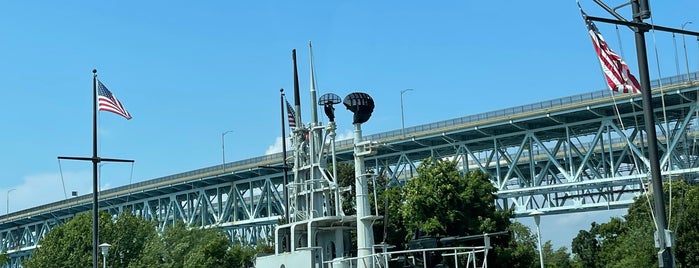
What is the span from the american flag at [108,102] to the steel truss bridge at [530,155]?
3001cm

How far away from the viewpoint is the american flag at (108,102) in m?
33.1

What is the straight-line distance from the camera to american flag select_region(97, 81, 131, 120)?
33.1 m

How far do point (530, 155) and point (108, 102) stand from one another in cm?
5945

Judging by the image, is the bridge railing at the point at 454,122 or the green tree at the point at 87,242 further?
the bridge railing at the point at 454,122

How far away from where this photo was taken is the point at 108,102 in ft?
109

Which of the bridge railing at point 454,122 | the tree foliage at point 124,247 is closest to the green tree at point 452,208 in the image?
the bridge railing at point 454,122

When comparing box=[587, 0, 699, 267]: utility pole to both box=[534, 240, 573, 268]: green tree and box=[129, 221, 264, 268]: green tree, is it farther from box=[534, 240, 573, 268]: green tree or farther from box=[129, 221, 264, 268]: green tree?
box=[534, 240, 573, 268]: green tree

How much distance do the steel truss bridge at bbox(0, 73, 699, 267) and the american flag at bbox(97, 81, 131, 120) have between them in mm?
30013

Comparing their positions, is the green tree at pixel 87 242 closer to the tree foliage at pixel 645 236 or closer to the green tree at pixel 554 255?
the tree foliage at pixel 645 236

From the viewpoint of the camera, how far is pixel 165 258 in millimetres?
61875

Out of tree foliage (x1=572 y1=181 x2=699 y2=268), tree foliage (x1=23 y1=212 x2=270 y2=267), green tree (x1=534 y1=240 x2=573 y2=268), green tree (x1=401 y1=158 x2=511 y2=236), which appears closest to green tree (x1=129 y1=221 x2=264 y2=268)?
tree foliage (x1=23 y1=212 x2=270 y2=267)

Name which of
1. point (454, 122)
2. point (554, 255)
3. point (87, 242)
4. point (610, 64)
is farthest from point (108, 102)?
point (554, 255)

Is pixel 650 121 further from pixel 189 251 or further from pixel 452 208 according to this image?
pixel 189 251

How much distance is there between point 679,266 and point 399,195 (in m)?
14.6
